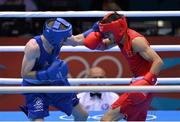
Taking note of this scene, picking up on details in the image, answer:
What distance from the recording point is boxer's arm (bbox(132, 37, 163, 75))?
3.47 meters

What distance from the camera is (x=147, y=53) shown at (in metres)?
3.50

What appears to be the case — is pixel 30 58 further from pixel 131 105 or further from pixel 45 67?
pixel 131 105

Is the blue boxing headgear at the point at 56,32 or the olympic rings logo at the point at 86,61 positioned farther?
the olympic rings logo at the point at 86,61

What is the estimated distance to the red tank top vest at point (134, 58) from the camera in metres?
3.57

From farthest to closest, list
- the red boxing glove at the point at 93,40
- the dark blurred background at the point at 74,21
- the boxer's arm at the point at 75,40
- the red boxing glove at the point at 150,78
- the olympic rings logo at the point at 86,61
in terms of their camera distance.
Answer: the dark blurred background at the point at 74,21
the olympic rings logo at the point at 86,61
the boxer's arm at the point at 75,40
the red boxing glove at the point at 93,40
the red boxing glove at the point at 150,78

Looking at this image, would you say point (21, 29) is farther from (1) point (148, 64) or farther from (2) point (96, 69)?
(1) point (148, 64)

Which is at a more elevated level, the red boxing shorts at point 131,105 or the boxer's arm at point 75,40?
the boxer's arm at point 75,40

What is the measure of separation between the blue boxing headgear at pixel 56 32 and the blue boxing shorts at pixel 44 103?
12.5 inches

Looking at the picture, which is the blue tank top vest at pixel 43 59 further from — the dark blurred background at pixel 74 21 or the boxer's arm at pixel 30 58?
the dark blurred background at pixel 74 21

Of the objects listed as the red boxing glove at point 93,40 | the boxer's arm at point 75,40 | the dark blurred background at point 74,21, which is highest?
the red boxing glove at point 93,40

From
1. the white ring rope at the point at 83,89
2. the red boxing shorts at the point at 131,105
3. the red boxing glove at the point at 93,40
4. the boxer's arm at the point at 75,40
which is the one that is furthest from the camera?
the boxer's arm at the point at 75,40

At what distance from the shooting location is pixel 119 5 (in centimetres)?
707

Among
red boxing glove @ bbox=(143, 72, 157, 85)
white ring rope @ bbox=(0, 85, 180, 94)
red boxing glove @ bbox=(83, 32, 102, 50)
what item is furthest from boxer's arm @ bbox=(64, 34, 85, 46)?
white ring rope @ bbox=(0, 85, 180, 94)

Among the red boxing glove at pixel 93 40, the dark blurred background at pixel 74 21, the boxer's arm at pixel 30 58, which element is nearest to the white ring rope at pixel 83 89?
the boxer's arm at pixel 30 58
